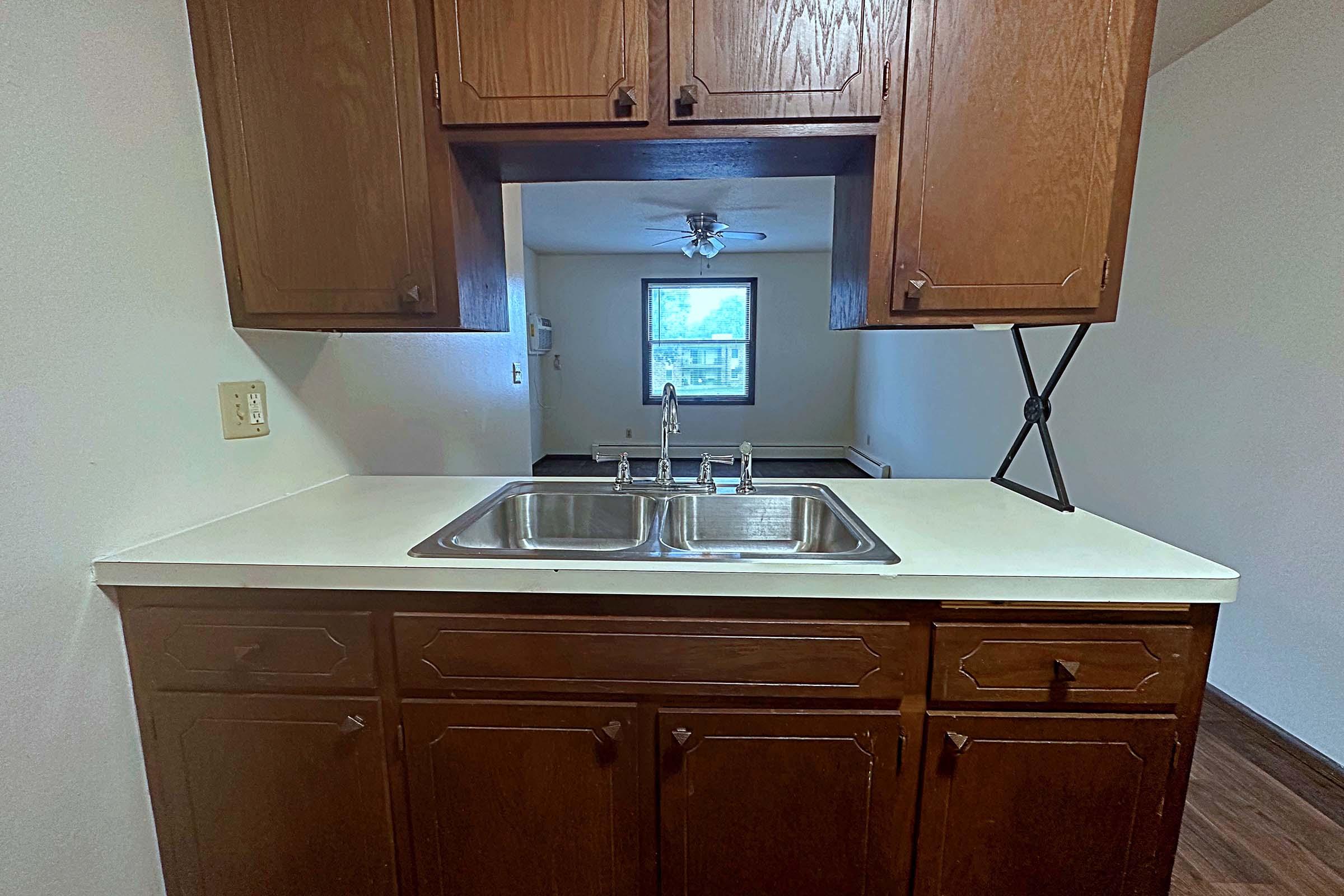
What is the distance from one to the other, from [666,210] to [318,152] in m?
3.39

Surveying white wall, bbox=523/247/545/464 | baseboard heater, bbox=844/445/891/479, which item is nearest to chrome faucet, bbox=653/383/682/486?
baseboard heater, bbox=844/445/891/479

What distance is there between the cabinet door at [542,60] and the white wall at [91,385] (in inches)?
22.9

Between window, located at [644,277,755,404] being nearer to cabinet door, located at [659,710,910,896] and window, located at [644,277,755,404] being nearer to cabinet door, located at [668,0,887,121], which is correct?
cabinet door, located at [668,0,887,121]

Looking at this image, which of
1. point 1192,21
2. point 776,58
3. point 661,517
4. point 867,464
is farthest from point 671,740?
point 867,464

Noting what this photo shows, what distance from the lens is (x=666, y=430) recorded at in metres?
1.63

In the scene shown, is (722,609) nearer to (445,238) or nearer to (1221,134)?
(445,238)

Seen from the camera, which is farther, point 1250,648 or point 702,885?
point 1250,648

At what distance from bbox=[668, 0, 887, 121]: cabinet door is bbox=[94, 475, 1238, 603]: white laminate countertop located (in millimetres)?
896

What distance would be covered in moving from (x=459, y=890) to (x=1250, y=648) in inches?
104

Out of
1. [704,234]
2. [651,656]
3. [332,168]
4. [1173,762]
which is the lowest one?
[1173,762]

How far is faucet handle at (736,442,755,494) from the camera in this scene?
1532 millimetres

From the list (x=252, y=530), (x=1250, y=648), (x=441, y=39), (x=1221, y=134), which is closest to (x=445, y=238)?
(x=441, y=39)

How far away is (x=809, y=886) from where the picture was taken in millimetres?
1080

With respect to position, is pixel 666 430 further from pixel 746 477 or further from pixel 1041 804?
pixel 1041 804
